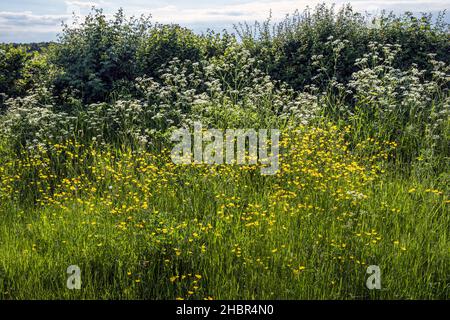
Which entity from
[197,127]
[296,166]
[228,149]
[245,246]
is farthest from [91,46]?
[245,246]

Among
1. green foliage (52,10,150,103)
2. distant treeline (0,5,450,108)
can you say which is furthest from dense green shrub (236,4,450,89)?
green foliage (52,10,150,103)

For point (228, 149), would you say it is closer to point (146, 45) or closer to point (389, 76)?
point (389, 76)

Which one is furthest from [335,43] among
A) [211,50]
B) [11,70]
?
[11,70]

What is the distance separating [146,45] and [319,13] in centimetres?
339

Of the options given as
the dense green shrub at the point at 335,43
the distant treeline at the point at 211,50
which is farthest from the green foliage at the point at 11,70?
the dense green shrub at the point at 335,43

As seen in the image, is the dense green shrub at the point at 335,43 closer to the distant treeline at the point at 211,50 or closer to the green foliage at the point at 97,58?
the distant treeline at the point at 211,50

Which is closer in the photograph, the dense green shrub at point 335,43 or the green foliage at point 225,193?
the green foliage at point 225,193

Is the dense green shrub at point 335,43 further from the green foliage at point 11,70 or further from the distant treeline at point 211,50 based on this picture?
the green foliage at point 11,70

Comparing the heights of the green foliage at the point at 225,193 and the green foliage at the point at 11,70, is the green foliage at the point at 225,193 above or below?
below

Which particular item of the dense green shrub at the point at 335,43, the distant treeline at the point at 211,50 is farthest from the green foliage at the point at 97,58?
the dense green shrub at the point at 335,43

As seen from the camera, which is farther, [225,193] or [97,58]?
[97,58]

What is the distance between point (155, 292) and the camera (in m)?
3.87

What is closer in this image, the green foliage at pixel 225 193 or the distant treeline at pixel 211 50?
the green foliage at pixel 225 193

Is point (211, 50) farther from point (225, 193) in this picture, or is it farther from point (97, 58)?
point (225, 193)
